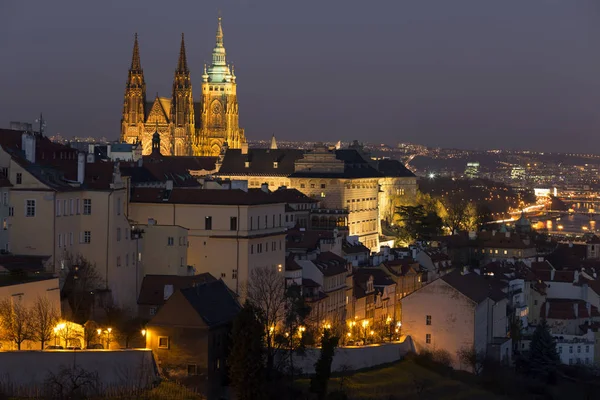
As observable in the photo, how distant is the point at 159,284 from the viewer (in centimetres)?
5016

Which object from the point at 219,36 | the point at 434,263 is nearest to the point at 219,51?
the point at 219,36

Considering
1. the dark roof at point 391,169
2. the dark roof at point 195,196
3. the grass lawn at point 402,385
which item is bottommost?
the grass lawn at point 402,385

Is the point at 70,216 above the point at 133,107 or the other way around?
the other way around

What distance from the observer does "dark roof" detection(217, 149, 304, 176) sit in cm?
11000

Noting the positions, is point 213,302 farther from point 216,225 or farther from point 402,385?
point 402,385

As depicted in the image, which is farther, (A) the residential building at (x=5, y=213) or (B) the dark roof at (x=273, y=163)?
(B) the dark roof at (x=273, y=163)

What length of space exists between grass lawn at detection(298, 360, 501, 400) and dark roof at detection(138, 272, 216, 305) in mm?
4823

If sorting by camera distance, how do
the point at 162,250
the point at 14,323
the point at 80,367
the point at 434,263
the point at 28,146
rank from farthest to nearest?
1. the point at 434,263
2. the point at 162,250
3. the point at 28,146
4. the point at 14,323
5. the point at 80,367

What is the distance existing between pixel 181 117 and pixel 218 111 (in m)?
5.27

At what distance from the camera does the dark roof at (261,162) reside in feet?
361

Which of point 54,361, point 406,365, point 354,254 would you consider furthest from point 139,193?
point 354,254

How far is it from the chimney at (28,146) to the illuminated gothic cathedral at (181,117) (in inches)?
4117

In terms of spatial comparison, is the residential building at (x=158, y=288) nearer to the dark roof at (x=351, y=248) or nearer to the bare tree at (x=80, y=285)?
the bare tree at (x=80, y=285)

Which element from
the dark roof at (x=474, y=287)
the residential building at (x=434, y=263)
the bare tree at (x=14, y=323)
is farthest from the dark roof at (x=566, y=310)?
the bare tree at (x=14, y=323)
